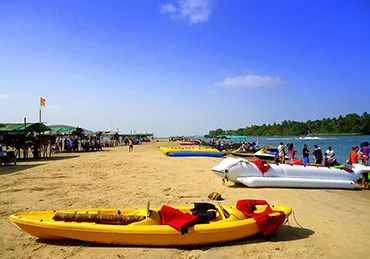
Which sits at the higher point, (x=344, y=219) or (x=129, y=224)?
(x=129, y=224)

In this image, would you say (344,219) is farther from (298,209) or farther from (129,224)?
(129,224)

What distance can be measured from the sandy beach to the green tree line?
383 ft

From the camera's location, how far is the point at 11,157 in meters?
15.8

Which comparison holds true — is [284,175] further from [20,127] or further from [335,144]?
[335,144]

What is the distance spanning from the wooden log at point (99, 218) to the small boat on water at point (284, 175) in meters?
5.16

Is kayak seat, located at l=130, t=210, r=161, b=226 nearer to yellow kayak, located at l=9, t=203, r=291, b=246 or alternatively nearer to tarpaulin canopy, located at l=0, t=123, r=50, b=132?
yellow kayak, located at l=9, t=203, r=291, b=246

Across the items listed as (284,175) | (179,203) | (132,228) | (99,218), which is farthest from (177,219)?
(284,175)

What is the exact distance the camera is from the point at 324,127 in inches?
4791

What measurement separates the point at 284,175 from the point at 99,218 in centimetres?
693

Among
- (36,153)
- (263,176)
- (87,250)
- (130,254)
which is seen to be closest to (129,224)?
(130,254)

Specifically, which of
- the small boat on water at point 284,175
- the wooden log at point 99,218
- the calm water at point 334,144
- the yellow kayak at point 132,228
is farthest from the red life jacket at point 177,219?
the calm water at point 334,144

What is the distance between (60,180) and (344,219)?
9652mm

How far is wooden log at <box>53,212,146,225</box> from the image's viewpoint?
4758 mm

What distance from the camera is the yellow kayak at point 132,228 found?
4484mm
